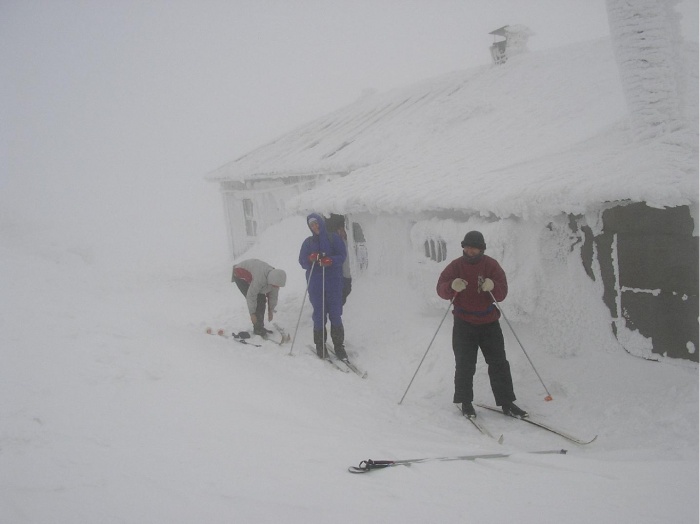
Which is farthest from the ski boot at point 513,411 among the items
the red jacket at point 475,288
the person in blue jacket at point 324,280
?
the person in blue jacket at point 324,280

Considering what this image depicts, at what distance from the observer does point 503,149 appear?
7277 millimetres

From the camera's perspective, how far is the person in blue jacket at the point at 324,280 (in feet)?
22.1

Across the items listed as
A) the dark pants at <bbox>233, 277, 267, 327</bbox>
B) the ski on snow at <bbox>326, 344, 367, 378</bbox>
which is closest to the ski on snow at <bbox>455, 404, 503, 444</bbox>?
the ski on snow at <bbox>326, 344, 367, 378</bbox>

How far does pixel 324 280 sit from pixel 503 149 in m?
3.44

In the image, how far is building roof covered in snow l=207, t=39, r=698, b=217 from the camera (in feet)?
15.0

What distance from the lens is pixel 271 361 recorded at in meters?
6.46

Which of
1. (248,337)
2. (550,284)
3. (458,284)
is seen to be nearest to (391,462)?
(458,284)

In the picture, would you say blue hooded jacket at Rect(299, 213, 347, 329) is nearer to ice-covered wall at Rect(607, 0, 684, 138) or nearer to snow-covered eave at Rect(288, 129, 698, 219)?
snow-covered eave at Rect(288, 129, 698, 219)

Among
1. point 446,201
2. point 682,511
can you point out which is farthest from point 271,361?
point 682,511

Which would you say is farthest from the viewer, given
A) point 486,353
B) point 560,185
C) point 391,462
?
point 486,353

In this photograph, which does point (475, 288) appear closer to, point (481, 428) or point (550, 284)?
point (550, 284)

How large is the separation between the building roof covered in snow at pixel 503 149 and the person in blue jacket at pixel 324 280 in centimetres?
96

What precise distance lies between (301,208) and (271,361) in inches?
127

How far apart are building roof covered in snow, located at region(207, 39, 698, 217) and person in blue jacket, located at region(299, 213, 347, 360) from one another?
961mm
